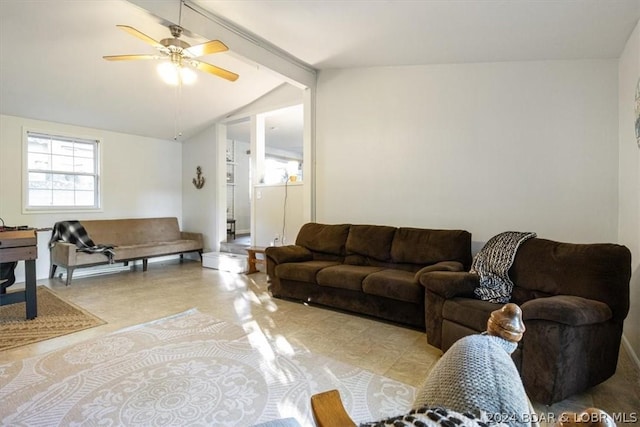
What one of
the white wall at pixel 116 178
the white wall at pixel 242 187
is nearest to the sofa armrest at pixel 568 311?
the white wall at pixel 116 178

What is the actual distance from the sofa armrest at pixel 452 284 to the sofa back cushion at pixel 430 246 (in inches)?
28.3

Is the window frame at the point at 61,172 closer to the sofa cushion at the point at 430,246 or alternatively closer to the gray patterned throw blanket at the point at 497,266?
the sofa cushion at the point at 430,246

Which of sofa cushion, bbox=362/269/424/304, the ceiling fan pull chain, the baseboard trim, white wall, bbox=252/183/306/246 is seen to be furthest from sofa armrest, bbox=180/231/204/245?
the baseboard trim

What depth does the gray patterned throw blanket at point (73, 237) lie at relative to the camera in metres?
4.93

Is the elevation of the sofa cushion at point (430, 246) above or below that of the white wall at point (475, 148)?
below

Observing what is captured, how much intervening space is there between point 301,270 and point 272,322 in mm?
700

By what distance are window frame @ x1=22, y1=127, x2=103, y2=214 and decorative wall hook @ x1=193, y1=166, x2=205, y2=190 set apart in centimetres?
156

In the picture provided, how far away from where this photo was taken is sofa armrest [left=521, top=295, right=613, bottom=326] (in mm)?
1790

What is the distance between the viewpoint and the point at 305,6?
2.89m

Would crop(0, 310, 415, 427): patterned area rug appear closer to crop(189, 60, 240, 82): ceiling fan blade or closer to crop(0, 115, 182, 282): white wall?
crop(189, 60, 240, 82): ceiling fan blade

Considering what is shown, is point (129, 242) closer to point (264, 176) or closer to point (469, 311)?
A: point (264, 176)

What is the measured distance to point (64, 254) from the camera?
4.61 m

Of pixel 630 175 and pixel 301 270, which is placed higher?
pixel 630 175

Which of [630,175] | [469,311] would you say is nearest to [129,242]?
[469,311]
